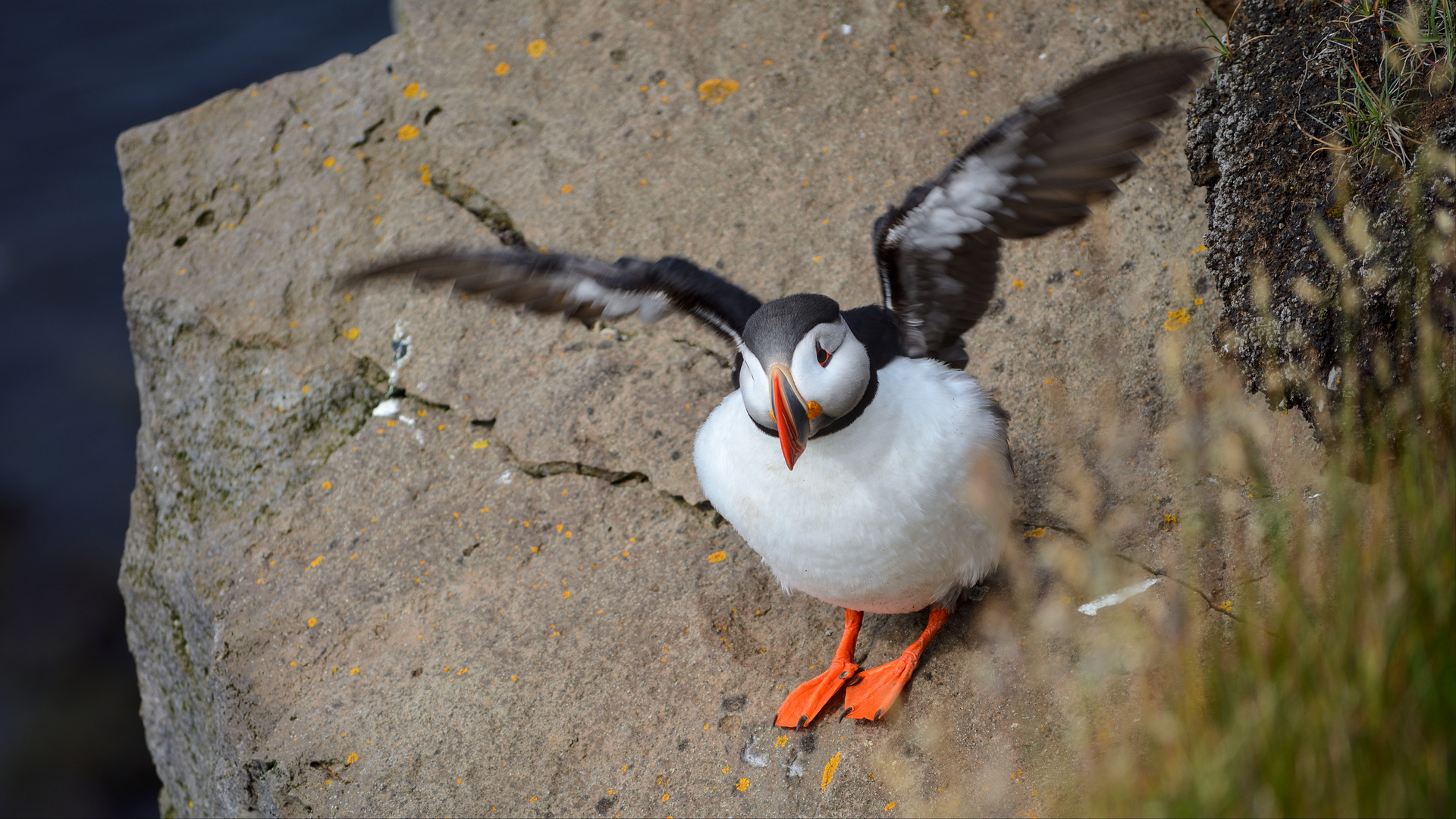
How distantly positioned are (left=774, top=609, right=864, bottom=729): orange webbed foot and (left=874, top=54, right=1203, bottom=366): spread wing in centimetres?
86

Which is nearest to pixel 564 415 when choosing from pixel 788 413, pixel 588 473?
pixel 588 473

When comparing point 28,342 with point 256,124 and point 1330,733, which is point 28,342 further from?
point 1330,733

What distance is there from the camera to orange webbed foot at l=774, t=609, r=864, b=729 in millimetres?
2848

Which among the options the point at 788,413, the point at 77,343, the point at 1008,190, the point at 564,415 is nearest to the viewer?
the point at 788,413

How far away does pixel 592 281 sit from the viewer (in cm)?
282

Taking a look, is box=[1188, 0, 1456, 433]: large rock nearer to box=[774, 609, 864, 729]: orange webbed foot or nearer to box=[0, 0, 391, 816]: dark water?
box=[774, 609, 864, 729]: orange webbed foot

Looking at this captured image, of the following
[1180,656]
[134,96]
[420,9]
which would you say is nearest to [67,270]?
[134,96]

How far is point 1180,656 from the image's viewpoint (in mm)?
1817

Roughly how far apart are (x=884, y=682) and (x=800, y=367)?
1087 mm

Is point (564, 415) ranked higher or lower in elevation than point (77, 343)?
higher

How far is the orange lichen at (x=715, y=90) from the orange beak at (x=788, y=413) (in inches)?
109

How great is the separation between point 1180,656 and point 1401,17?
1728 millimetres

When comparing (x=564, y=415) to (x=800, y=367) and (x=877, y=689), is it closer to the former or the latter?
(x=877, y=689)

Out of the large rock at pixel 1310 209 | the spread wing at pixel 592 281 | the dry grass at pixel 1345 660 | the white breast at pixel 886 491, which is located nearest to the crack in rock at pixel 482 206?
the spread wing at pixel 592 281
